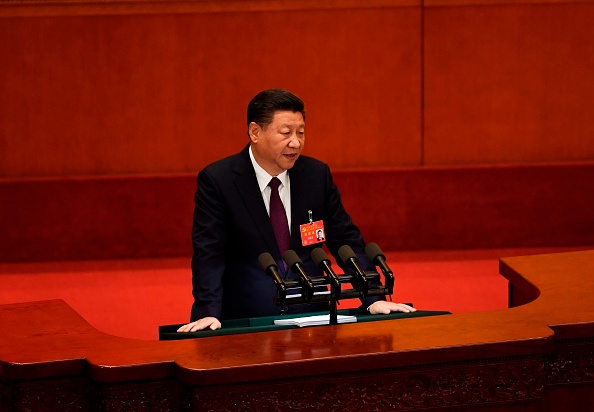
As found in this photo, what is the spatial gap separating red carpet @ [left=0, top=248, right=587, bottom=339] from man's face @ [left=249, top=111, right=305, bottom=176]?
1683 mm

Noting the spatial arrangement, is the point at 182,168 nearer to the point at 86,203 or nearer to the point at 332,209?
the point at 86,203

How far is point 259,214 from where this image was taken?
133 inches

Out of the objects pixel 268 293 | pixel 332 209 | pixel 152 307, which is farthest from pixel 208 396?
pixel 152 307

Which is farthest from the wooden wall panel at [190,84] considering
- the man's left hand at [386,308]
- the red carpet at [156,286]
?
the man's left hand at [386,308]

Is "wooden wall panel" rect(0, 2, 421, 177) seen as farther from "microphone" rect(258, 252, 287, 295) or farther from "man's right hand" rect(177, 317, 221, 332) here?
"microphone" rect(258, 252, 287, 295)

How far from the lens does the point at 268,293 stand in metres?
3.37

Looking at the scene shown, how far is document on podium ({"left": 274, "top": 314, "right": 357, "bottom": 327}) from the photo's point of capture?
9.67 feet

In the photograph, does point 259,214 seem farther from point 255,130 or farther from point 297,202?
point 255,130

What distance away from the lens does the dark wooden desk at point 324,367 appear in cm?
248

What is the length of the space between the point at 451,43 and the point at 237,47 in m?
1.31

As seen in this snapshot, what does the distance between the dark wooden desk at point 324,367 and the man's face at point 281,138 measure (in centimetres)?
73

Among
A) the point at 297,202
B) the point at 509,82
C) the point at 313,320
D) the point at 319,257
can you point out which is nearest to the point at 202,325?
the point at 313,320

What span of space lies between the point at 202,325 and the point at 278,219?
0.61 m

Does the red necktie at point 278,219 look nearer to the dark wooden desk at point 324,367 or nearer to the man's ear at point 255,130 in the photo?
the man's ear at point 255,130
